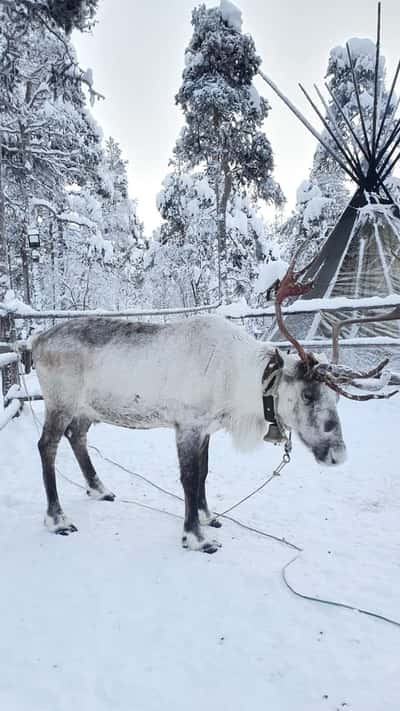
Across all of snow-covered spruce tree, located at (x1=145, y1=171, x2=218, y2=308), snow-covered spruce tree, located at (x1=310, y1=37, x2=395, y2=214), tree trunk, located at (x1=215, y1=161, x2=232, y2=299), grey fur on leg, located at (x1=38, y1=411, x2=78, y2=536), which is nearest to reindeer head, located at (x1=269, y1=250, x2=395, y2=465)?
grey fur on leg, located at (x1=38, y1=411, x2=78, y2=536)

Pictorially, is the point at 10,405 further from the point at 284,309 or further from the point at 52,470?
the point at 284,309

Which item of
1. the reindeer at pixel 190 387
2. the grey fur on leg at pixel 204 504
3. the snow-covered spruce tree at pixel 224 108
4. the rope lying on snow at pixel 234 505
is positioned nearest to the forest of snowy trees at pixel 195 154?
the snow-covered spruce tree at pixel 224 108

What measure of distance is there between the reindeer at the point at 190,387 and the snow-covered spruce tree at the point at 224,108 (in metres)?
9.94

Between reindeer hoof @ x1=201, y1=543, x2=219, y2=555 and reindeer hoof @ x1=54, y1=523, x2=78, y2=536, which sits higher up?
reindeer hoof @ x1=54, y1=523, x2=78, y2=536

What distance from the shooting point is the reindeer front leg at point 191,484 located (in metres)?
2.49

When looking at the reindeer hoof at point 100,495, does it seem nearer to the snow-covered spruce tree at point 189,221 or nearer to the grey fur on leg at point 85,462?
the grey fur on leg at point 85,462

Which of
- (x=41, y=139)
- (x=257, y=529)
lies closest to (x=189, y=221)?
(x=41, y=139)

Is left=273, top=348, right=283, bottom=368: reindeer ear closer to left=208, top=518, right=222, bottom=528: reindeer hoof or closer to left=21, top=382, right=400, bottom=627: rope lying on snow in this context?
left=21, top=382, right=400, bottom=627: rope lying on snow

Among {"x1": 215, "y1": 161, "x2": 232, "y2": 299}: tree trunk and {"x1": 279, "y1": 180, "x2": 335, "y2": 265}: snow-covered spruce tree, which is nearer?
{"x1": 215, "y1": 161, "x2": 232, "y2": 299}: tree trunk

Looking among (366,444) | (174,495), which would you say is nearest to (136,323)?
(174,495)

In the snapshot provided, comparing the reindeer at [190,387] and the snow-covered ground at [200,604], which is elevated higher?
the reindeer at [190,387]

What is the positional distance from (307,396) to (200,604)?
3.93ft

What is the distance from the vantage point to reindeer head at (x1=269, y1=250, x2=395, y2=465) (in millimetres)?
2465

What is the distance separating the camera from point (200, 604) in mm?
2006
